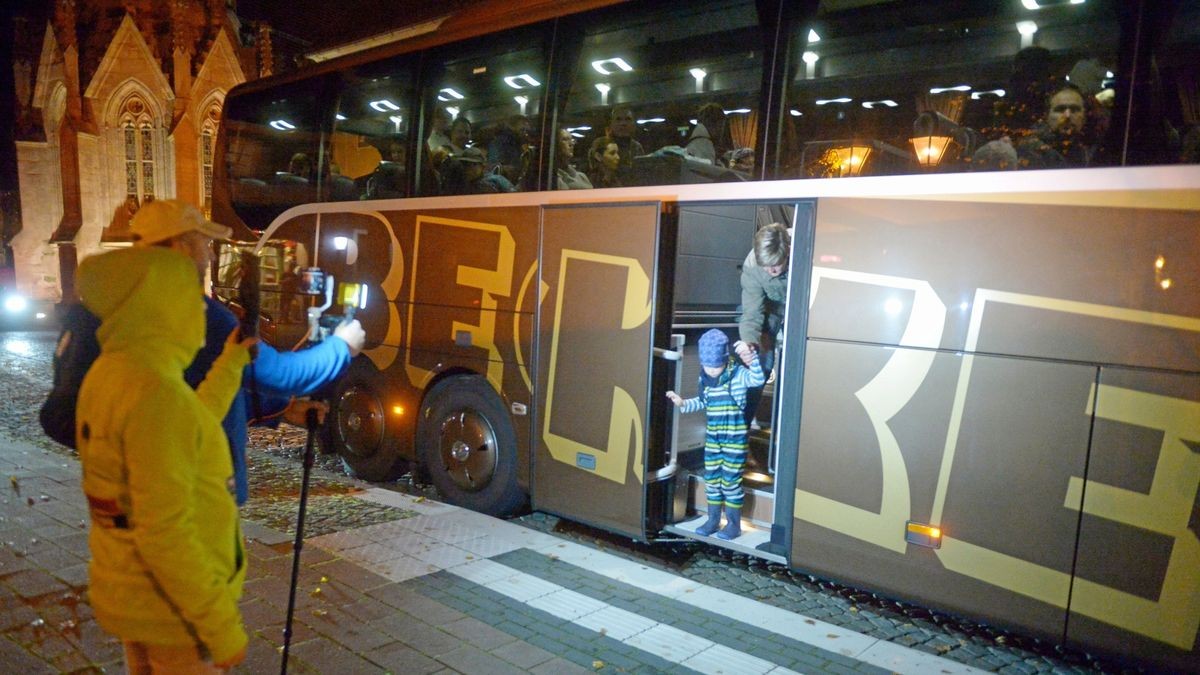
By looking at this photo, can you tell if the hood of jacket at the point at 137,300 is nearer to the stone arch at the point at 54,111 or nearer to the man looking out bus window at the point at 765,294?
the man looking out bus window at the point at 765,294

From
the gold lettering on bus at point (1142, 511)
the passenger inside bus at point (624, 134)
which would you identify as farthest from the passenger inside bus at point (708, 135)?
the gold lettering on bus at point (1142, 511)

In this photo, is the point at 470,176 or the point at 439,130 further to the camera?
the point at 439,130

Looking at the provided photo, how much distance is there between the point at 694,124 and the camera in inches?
224

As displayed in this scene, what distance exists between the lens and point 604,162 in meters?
6.21

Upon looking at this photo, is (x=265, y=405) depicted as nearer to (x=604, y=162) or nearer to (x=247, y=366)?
(x=247, y=366)

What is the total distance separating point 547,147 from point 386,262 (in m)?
2.35

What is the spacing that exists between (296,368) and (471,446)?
4.13 metres

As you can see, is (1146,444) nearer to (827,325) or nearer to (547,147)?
(827,325)

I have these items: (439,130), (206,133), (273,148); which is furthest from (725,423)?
(206,133)

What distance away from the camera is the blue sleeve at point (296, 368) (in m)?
3.04

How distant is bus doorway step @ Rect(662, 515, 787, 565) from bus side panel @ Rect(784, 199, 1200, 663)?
35 centimetres

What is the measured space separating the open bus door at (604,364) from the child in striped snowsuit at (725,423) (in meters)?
0.33

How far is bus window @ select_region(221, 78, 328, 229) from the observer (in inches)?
342

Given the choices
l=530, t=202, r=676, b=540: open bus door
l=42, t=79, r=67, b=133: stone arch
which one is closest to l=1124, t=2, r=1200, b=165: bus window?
l=530, t=202, r=676, b=540: open bus door
